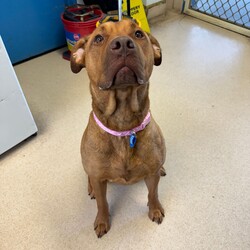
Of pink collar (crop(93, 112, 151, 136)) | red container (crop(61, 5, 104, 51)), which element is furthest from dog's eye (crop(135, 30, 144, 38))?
red container (crop(61, 5, 104, 51))

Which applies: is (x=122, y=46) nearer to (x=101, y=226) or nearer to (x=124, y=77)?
(x=124, y=77)

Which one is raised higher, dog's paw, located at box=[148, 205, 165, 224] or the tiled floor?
dog's paw, located at box=[148, 205, 165, 224]

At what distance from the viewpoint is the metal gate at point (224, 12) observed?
9.40ft

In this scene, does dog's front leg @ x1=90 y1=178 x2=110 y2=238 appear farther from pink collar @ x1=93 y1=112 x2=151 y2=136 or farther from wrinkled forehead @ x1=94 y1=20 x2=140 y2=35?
wrinkled forehead @ x1=94 y1=20 x2=140 y2=35

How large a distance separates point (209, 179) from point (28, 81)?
1662 millimetres

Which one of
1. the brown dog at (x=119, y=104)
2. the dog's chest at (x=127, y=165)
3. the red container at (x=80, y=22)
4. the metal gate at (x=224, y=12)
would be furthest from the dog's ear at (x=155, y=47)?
the metal gate at (x=224, y=12)

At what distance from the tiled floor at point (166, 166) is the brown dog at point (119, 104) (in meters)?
0.28

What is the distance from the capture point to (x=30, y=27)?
7.88 feet

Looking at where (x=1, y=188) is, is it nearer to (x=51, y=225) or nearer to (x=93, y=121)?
(x=51, y=225)

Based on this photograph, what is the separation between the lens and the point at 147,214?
1373 mm

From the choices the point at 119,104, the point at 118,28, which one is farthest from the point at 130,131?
the point at 118,28

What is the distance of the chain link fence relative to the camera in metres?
2.93

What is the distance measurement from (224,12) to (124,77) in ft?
8.94

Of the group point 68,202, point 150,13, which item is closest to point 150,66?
point 68,202
